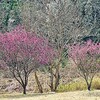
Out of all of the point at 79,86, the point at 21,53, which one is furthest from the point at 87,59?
the point at 21,53

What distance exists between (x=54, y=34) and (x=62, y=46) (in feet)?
5.34

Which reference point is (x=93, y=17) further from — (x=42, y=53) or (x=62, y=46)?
(x=42, y=53)

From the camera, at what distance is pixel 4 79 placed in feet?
150

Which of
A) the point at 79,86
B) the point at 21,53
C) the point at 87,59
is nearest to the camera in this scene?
the point at 21,53

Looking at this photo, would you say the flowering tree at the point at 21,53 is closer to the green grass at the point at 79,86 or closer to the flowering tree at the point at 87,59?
the flowering tree at the point at 87,59

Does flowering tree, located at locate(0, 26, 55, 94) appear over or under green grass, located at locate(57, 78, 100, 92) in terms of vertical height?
over

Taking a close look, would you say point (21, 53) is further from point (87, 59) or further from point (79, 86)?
point (79, 86)

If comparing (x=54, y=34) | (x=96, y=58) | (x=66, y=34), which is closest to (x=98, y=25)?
(x=66, y=34)

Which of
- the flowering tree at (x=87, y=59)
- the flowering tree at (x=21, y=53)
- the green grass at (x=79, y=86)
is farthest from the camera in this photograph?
the green grass at (x=79, y=86)

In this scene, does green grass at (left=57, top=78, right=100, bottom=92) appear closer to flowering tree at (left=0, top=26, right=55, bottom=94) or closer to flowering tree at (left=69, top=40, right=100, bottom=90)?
flowering tree at (left=69, top=40, right=100, bottom=90)

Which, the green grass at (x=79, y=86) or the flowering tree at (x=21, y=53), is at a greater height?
the flowering tree at (x=21, y=53)

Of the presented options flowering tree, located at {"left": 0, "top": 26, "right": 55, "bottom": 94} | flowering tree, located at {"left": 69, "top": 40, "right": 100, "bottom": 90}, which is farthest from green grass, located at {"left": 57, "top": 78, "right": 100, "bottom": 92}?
flowering tree, located at {"left": 0, "top": 26, "right": 55, "bottom": 94}

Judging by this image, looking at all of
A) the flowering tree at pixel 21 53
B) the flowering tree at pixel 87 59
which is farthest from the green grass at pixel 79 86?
the flowering tree at pixel 21 53

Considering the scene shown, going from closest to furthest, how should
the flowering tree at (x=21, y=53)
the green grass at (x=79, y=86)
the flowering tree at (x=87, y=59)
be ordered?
the flowering tree at (x=21, y=53), the flowering tree at (x=87, y=59), the green grass at (x=79, y=86)
